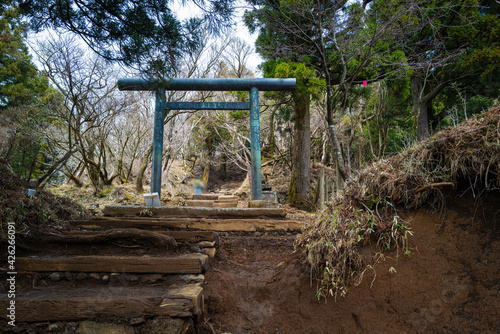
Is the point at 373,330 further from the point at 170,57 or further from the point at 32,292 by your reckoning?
the point at 170,57

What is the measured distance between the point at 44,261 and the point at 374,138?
14.5 meters

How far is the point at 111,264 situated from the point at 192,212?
2257 mm

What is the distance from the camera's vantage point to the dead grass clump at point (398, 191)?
2.15m

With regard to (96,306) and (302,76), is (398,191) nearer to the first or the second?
(96,306)

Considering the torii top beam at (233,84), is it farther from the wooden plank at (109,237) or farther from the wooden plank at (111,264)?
the wooden plank at (111,264)

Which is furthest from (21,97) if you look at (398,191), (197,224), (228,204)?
(398,191)

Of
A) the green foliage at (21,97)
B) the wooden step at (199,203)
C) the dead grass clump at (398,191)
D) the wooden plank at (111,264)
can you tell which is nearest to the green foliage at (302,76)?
the wooden step at (199,203)

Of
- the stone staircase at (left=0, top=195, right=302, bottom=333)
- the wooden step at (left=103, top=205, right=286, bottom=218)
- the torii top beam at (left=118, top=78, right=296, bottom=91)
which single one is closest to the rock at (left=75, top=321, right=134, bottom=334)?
the stone staircase at (left=0, top=195, right=302, bottom=333)

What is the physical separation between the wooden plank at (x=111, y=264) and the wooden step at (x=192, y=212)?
213 cm

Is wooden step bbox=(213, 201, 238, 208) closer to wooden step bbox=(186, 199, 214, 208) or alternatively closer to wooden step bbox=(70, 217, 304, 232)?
wooden step bbox=(186, 199, 214, 208)

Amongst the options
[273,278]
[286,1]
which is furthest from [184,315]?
[286,1]

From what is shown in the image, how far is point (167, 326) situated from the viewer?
7.12 feet

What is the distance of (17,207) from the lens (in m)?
3.27

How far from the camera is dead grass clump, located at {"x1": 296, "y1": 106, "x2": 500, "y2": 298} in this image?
7.06 feet
